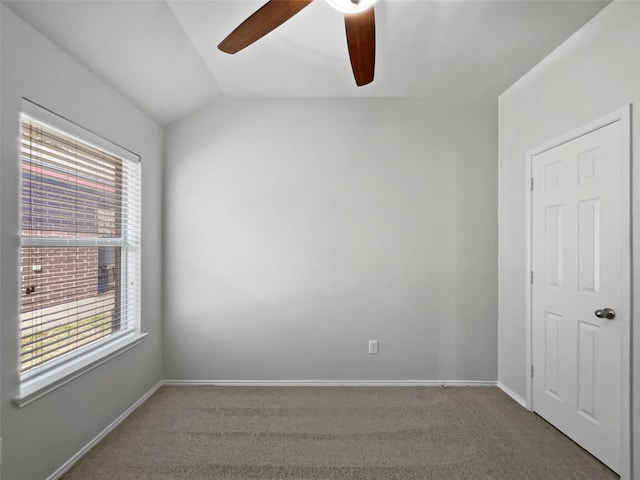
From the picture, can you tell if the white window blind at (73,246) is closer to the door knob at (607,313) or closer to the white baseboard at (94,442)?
the white baseboard at (94,442)

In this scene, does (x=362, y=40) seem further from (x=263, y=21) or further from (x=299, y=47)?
(x=299, y=47)

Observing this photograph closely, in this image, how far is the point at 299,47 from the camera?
7.01 ft

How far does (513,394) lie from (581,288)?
1.13 meters

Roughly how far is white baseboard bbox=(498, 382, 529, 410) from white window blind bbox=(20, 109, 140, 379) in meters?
3.10

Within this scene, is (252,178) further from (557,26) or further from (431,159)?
(557,26)

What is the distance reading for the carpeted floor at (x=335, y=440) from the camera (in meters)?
1.77

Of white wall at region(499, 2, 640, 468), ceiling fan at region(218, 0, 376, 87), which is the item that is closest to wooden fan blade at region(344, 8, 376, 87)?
ceiling fan at region(218, 0, 376, 87)

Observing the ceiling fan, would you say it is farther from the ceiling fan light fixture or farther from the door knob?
the door knob

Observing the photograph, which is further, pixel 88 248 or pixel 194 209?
pixel 194 209

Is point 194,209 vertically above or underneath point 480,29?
underneath

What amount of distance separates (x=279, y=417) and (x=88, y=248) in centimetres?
175

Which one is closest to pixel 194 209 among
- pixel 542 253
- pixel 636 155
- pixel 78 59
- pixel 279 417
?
pixel 78 59

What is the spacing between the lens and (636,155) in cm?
162

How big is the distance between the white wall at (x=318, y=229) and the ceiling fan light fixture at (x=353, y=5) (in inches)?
59.2
